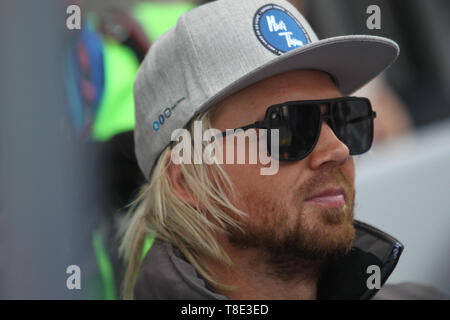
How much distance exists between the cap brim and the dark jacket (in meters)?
0.39

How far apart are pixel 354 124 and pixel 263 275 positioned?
18.0 inches

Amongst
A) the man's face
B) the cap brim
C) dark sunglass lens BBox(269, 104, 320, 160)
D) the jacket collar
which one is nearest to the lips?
the man's face

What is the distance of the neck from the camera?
126 centimetres

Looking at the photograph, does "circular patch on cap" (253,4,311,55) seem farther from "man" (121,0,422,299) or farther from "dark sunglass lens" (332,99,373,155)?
"dark sunglass lens" (332,99,373,155)

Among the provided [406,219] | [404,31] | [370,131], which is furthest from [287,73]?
[404,31]

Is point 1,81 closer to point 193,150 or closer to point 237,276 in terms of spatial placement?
point 193,150

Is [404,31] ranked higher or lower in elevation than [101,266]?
higher

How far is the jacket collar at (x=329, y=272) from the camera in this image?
1.20 m

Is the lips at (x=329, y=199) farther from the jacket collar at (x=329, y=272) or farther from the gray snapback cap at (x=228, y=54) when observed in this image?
the gray snapback cap at (x=228, y=54)

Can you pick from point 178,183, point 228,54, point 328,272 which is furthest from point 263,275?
point 228,54

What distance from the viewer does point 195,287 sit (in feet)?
3.86

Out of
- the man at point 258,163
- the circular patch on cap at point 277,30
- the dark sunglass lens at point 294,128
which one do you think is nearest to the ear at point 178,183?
the man at point 258,163

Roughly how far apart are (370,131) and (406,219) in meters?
1.11

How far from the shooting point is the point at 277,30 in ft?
4.11
